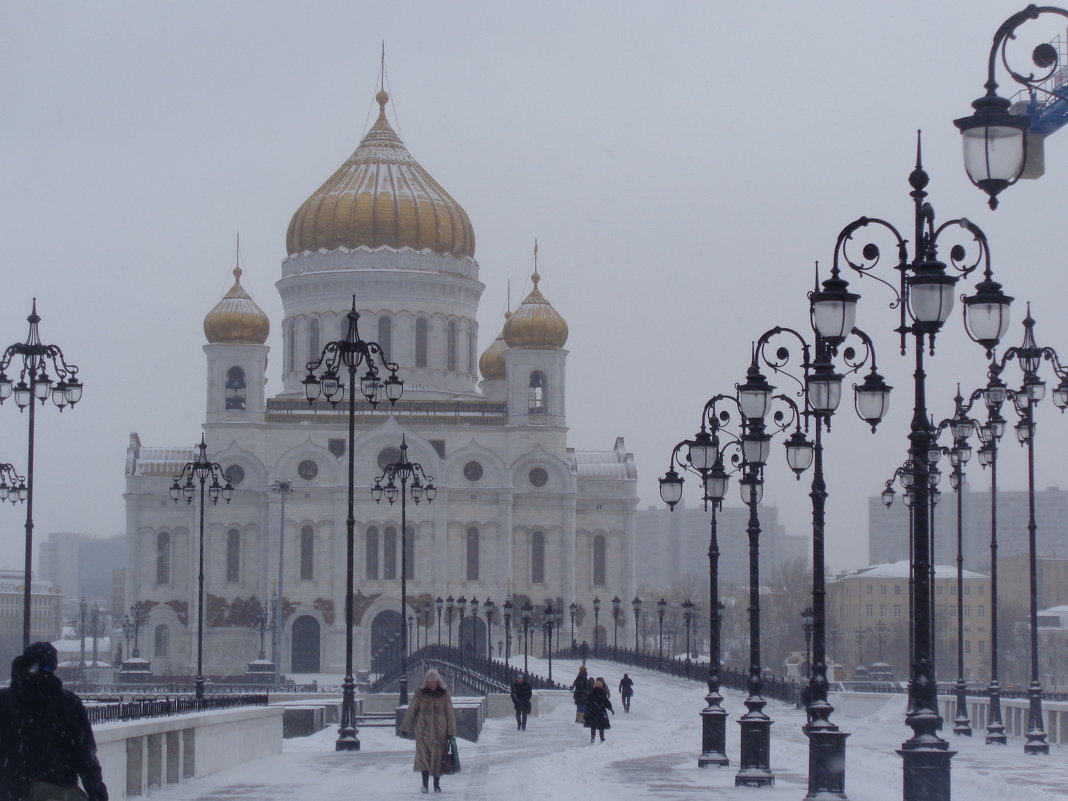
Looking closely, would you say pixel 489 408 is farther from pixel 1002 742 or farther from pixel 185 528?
pixel 1002 742

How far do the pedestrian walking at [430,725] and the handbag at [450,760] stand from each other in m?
0.11

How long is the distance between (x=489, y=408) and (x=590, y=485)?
5.00 metres

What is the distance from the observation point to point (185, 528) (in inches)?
3056

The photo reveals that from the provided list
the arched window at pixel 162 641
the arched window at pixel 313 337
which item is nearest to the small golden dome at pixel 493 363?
the arched window at pixel 313 337

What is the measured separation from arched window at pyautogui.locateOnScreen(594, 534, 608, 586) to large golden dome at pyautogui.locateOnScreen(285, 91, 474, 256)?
12647 mm

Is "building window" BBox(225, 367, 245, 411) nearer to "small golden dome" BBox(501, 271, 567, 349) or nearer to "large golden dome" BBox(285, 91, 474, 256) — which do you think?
"large golden dome" BBox(285, 91, 474, 256)

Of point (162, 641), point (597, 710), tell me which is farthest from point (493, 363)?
point (597, 710)

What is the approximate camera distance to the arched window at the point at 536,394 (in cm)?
7969

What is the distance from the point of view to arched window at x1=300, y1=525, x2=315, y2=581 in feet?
252

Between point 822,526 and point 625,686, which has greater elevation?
point 822,526

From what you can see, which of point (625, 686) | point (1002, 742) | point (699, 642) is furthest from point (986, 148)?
point (699, 642)

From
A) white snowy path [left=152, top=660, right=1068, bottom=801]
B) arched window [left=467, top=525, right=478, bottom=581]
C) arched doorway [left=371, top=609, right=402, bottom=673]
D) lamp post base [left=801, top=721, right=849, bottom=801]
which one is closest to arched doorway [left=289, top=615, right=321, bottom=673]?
arched doorway [left=371, top=609, right=402, bottom=673]

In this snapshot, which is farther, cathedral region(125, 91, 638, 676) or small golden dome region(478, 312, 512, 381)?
small golden dome region(478, 312, 512, 381)

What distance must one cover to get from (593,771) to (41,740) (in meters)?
12.6
